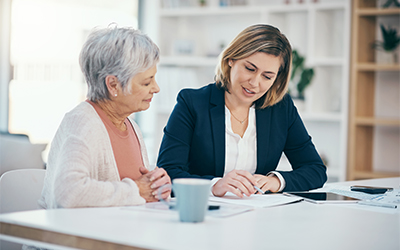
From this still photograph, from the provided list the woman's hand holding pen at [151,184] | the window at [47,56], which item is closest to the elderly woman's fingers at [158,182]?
the woman's hand holding pen at [151,184]

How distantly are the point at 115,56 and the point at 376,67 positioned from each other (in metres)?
2.61

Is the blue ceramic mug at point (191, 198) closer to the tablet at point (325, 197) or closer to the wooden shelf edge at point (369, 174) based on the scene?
the tablet at point (325, 197)

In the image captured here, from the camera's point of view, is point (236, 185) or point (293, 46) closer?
point (236, 185)

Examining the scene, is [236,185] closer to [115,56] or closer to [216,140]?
[216,140]

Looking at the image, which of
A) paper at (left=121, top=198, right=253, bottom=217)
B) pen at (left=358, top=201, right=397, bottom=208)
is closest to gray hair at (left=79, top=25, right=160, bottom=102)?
paper at (left=121, top=198, right=253, bottom=217)

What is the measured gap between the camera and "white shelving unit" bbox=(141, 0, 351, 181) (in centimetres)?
353

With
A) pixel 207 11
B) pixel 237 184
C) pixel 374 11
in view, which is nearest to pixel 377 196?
pixel 237 184

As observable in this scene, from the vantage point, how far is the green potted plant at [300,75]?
3.57 meters

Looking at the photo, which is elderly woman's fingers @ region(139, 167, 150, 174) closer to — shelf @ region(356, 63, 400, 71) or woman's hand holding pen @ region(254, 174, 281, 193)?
woman's hand holding pen @ region(254, 174, 281, 193)

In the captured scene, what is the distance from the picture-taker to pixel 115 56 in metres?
1.37

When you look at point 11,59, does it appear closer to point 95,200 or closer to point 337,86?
point 337,86

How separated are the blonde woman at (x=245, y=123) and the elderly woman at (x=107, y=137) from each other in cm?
31

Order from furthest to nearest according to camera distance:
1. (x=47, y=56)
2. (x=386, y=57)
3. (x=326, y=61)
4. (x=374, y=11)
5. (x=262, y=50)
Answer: (x=47, y=56), (x=386, y=57), (x=326, y=61), (x=374, y=11), (x=262, y=50)

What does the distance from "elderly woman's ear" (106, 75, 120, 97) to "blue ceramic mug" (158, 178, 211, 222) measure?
51cm
